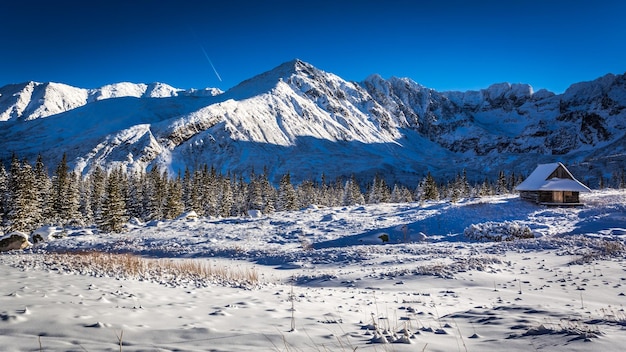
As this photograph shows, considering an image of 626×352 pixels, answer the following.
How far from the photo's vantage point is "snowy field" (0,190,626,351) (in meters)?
5.27

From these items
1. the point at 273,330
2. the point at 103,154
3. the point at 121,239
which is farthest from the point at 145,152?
the point at 273,330

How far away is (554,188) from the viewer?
41250 mm

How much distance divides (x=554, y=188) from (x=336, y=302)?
139 ft

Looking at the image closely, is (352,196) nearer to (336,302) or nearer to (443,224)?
(443,224)

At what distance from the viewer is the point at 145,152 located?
195 metres

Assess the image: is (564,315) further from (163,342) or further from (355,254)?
(355,254)

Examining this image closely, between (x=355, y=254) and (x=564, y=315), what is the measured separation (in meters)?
14.5

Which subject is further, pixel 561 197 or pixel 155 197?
pixel 155 197

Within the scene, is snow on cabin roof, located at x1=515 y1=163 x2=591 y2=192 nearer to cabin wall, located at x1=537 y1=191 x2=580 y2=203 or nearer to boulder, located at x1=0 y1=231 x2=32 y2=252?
cabin wall, located at x1=537 y1=191 x2=580 y2=203

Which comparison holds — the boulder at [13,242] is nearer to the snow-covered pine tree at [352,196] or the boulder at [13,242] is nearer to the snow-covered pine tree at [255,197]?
the snow-covered pine tree at [255,197]

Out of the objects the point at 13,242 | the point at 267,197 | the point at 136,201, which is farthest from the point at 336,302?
the point at 136,201

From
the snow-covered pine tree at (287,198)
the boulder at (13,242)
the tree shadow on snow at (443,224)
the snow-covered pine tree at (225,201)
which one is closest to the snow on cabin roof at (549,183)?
the tree shadow on snow at (443,224)

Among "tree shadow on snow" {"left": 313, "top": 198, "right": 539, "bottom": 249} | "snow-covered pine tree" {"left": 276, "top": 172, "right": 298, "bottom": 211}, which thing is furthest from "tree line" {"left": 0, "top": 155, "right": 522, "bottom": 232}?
"tree shadow on snow" {"left": 313, "top": 198, "right": 539, "bottom": 249}

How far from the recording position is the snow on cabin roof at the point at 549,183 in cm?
4131
